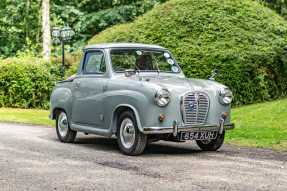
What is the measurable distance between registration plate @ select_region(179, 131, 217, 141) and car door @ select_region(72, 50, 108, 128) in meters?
1.75

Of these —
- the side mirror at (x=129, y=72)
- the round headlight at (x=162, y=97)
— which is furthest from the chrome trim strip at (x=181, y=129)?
the side mirror at (x=129, y=72)

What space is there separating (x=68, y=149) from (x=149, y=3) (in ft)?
86.4

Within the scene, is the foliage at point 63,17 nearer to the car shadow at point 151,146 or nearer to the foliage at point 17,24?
the foliage at point 17,24

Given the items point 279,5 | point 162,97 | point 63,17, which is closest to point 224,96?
point 162,97

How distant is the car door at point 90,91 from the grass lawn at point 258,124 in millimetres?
3040

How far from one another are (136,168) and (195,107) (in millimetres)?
1998

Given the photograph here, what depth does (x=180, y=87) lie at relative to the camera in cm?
1084

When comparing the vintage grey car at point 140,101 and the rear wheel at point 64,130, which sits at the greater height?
the vintage grey car at point 140,101

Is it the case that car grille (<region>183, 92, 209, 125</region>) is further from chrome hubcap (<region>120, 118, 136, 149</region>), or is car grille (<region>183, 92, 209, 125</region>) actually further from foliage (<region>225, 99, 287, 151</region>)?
foliage (<region>225, 99, 287, 151</region>)

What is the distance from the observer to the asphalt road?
8.06 meters

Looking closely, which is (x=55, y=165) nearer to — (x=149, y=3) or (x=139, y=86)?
(x=139, y=86)

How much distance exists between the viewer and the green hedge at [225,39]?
20562mm

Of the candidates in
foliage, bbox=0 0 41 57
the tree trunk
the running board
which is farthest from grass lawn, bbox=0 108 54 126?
foliage, bbox=0 0 41 57

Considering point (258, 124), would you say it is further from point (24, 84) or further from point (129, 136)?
point (24, 84)
